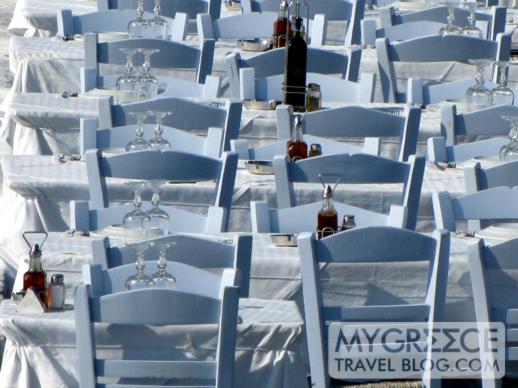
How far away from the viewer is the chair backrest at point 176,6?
10516 mm

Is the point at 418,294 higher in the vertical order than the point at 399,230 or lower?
lower

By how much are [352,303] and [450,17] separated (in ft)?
12.5

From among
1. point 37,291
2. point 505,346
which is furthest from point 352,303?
point 37,291

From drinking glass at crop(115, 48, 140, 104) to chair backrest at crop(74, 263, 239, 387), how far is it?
136 inches

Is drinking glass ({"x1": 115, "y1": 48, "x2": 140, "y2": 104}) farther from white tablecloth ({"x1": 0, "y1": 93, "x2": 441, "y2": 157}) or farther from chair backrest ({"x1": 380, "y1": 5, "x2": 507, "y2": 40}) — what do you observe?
chair backrest ({"x1": 380, "y1": 5, "x2": 507, "y2": 40})

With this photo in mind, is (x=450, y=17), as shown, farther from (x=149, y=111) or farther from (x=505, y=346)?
(x=505, y=346)

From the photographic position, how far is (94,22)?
9.83m

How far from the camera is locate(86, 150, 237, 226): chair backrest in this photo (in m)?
6.78

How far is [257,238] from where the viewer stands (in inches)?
252

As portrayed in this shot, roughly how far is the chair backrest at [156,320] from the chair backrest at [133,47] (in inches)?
146

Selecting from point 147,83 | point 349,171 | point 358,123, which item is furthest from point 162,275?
point 147,83

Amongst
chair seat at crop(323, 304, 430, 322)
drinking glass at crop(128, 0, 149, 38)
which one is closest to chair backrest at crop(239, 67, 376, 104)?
drinking glass at crop(128, 0, 149, 38)

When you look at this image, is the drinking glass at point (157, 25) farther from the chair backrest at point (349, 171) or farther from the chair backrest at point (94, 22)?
the chair backrest at point (349, 171)

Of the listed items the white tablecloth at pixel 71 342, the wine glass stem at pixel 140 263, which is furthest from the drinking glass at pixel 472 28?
the wine glass stem at pixel 140 263
